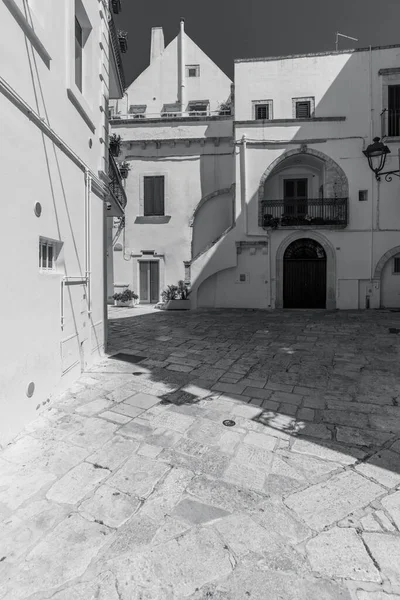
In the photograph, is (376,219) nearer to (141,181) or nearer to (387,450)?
(141,181)

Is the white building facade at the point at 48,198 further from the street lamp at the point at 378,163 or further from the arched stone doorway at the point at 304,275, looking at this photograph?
the street lamp at the point at 378,163

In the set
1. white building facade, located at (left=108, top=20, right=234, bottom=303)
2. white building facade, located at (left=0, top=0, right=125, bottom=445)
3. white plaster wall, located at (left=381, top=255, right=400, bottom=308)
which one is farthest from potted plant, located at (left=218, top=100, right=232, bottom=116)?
white building facade, located at (left=0, top=0, right=125, bottom=445)

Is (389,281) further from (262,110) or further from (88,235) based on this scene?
(88,235)

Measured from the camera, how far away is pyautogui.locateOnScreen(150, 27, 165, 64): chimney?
1938 centimetres

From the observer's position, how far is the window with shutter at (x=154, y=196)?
16625mm

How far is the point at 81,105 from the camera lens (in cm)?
511

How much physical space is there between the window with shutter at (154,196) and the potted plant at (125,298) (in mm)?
4178

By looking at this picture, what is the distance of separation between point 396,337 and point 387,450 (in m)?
6.09

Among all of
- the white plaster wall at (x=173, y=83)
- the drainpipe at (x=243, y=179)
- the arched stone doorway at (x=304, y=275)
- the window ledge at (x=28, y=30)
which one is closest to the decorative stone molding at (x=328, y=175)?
the drainpipe at (x=243, y=179)

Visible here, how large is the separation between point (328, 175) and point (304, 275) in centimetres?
465

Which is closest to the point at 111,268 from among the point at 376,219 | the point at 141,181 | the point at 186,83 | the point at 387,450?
the point at 141,181

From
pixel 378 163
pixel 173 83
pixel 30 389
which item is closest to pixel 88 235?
pixel 30 389

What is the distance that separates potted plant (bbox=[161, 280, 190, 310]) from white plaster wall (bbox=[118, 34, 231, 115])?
10.3 meters

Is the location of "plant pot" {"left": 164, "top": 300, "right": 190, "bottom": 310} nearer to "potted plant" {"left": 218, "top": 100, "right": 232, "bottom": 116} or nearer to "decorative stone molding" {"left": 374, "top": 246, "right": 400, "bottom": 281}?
"decorative stone molding" {"left": 374, "top": 246, "right": 400, "bottom": 281}
